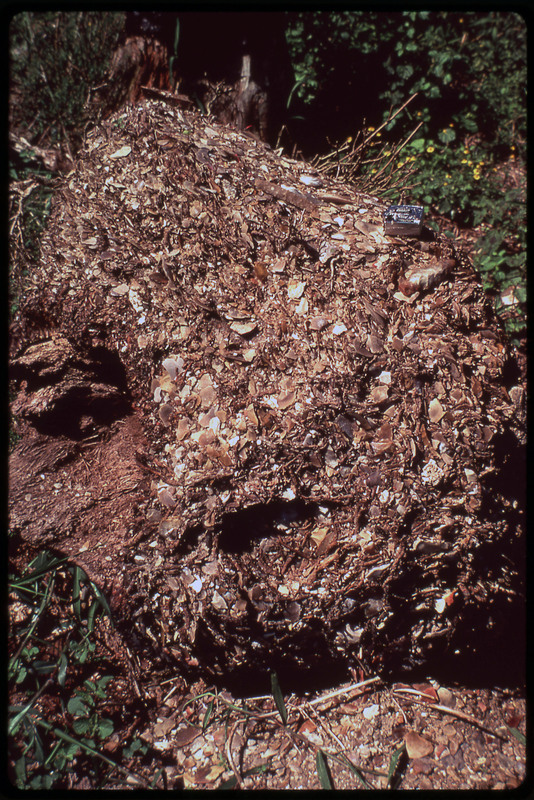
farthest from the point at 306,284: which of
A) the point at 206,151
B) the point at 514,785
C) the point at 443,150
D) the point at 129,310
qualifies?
the point at 443,150

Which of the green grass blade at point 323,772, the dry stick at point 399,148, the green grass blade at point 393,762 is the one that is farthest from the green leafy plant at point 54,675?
the dry stick at point 399,148

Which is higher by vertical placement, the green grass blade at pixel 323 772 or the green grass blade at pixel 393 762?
the green grass blade at pixel 323 772

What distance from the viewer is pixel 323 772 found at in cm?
148

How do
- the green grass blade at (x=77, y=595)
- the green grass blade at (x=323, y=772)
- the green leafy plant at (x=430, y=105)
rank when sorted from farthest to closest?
the green leafy plant at (x=430, y=105) → the green grass blade at (x=77, y=595) → the green grass blade at (x=323, y=772)

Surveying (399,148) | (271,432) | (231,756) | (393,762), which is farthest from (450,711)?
(399,148)

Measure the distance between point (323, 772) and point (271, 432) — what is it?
3.51ft

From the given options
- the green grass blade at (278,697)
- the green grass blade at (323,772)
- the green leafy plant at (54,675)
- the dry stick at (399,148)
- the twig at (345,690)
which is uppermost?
the dry stick at (399,148)

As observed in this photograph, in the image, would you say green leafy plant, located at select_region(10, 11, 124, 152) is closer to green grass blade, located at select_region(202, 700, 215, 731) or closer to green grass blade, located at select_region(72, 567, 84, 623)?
green grass blade, located at select_region(72, 567, 84, 623)

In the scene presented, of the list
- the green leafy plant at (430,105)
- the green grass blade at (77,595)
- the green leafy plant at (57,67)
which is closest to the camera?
the green grass blade at (77,595)

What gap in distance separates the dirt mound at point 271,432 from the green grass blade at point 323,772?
24 centimetres

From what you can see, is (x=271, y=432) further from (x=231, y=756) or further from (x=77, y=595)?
(x=231, y=756)

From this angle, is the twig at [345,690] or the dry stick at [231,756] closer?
the dry stick at [231,756]

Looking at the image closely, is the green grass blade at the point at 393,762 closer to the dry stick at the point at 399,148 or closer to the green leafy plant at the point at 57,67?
the dry stick at the point at 399,148

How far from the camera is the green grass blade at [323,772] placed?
1.48 meters
